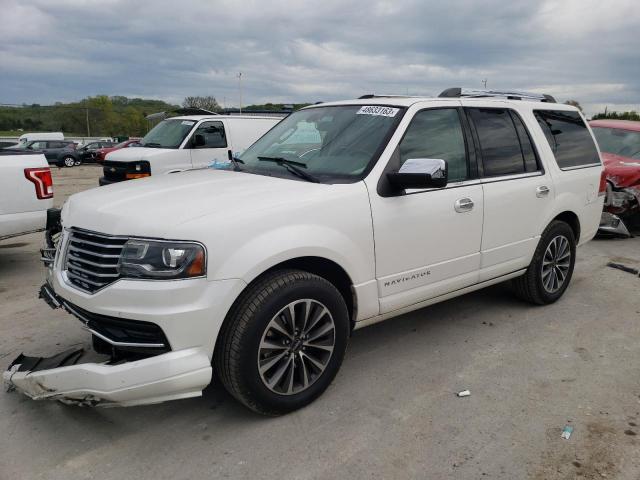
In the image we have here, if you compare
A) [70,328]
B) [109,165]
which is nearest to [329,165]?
[70,328]

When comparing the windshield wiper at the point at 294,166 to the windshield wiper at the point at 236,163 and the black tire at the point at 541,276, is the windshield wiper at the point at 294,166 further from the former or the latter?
the black tire at the point at 541,276

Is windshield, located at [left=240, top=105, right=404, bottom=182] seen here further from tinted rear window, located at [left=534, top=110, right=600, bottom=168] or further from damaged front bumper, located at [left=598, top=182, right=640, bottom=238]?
damaged front bumper, located at [left=598, top=182, right=640, bottom=238]

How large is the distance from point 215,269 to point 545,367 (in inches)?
98.4

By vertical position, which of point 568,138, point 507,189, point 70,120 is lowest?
point 507,189

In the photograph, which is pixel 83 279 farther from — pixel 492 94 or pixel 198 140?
pixel 198 140

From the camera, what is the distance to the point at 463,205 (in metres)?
3.75

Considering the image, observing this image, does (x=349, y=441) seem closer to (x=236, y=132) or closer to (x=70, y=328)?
(x=70, y=328)

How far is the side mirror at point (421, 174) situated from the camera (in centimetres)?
312

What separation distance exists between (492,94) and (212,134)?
6.63m

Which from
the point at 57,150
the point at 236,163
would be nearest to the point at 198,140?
the point at 236,163

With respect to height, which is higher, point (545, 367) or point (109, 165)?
point (109, 165)

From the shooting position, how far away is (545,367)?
12.2ft

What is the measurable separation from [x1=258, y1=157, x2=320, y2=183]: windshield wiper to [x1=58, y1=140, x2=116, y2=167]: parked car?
1167 inches

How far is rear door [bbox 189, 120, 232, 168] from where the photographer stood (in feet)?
32.6
